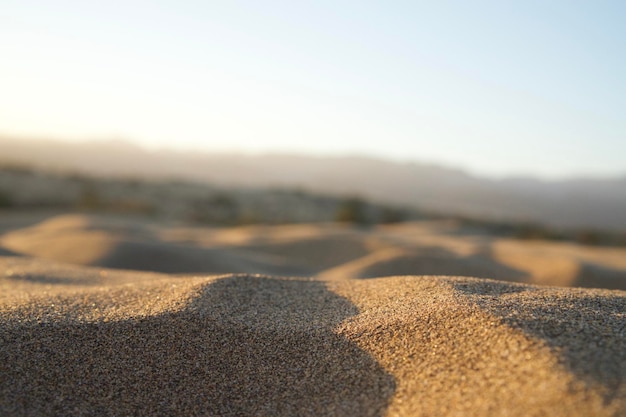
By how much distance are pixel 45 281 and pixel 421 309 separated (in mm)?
2441

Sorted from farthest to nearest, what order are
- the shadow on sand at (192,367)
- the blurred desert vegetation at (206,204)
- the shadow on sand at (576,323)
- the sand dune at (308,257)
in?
the blurred desert vegetation at (206,204)
the sand dune at (308,257)
the shadow on sand at (192,367)
the shadow on sand at (576,323)

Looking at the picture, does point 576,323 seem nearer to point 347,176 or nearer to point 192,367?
point 192,367

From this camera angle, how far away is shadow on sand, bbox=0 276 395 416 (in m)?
1.76

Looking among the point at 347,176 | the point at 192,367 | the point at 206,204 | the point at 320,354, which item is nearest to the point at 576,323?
the point at 320,354

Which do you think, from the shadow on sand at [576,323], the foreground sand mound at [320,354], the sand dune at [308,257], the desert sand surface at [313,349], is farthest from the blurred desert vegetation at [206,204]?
the shadow on sand at [576,323]

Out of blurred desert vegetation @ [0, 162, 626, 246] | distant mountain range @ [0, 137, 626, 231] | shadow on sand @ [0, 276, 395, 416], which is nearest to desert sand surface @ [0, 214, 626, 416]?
shadow on sand @ [0, 276, 395, 416]

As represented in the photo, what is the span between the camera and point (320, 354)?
194 cm

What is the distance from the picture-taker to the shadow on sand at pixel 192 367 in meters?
1.76

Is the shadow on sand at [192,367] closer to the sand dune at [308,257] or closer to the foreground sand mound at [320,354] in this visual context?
the foreground sand mound at [320,354]

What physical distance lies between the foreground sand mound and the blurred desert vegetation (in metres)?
9.51

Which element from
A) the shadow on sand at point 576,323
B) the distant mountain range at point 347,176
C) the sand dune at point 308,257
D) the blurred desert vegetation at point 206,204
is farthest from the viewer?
the distant mountain range at point 347,176

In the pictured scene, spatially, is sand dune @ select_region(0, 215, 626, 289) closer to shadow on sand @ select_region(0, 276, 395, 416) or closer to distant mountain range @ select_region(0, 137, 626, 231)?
shadow on sand @ select_region(0, 276, 395, 416)

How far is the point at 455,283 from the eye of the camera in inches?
99.8

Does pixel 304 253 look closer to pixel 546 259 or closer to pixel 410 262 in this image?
pixel 410 262
